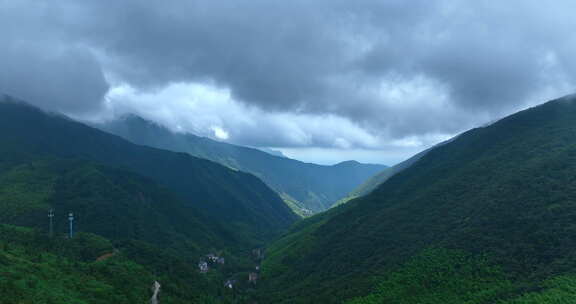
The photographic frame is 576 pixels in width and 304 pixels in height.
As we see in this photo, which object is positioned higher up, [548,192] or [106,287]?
[548,192]

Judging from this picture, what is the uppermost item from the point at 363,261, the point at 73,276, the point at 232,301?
the point at 73,276

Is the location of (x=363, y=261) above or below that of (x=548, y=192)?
below

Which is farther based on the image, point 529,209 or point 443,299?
point 529,209

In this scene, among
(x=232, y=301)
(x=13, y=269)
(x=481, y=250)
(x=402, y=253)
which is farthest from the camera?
(x=232, y=301)

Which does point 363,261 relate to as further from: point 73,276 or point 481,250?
point 73,276

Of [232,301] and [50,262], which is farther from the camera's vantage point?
[232,301]

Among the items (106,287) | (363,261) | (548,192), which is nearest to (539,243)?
(548,192)

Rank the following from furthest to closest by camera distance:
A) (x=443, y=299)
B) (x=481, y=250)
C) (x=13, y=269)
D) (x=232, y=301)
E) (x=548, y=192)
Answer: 1. (x=232, y=301)
2. (x=548, y=192)
3. (x=481, y=250)
4. (x=443, y=299)
5. (x=13, y=269)

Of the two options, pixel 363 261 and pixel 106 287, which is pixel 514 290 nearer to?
pixel 363 261

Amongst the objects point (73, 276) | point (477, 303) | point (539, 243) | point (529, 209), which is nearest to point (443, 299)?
point (477, 303)
